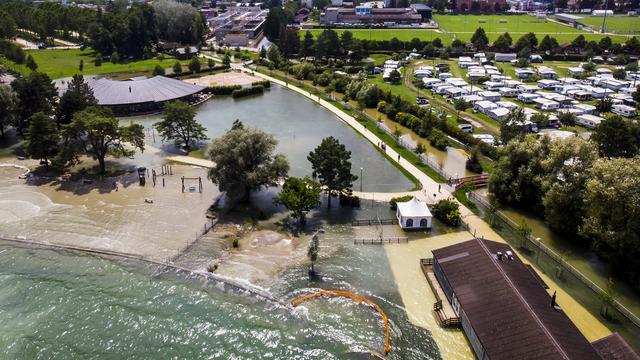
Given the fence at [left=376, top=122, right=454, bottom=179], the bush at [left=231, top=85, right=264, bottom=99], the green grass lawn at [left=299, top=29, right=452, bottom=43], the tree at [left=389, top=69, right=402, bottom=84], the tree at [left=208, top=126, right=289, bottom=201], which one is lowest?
the fence at [left=376, top=122, right=454, bottom=179]

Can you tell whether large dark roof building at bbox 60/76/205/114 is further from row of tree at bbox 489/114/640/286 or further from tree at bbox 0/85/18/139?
row of tree at bbox 489/114/640/286

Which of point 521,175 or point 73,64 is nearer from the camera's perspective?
point 521,175

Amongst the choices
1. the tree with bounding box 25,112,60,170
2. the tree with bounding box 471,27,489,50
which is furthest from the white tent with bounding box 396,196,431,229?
the tree with bounding box 471,27,489,50

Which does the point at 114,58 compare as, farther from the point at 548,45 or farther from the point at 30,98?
the point at 548,45

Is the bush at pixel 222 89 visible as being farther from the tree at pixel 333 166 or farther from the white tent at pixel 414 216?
the white tent at pixel 414 216

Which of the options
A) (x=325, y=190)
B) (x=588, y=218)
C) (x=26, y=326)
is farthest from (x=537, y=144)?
(x=26, y=326)

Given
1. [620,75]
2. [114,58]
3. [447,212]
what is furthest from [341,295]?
[114,58]

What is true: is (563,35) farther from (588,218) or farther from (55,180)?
(55,180)
